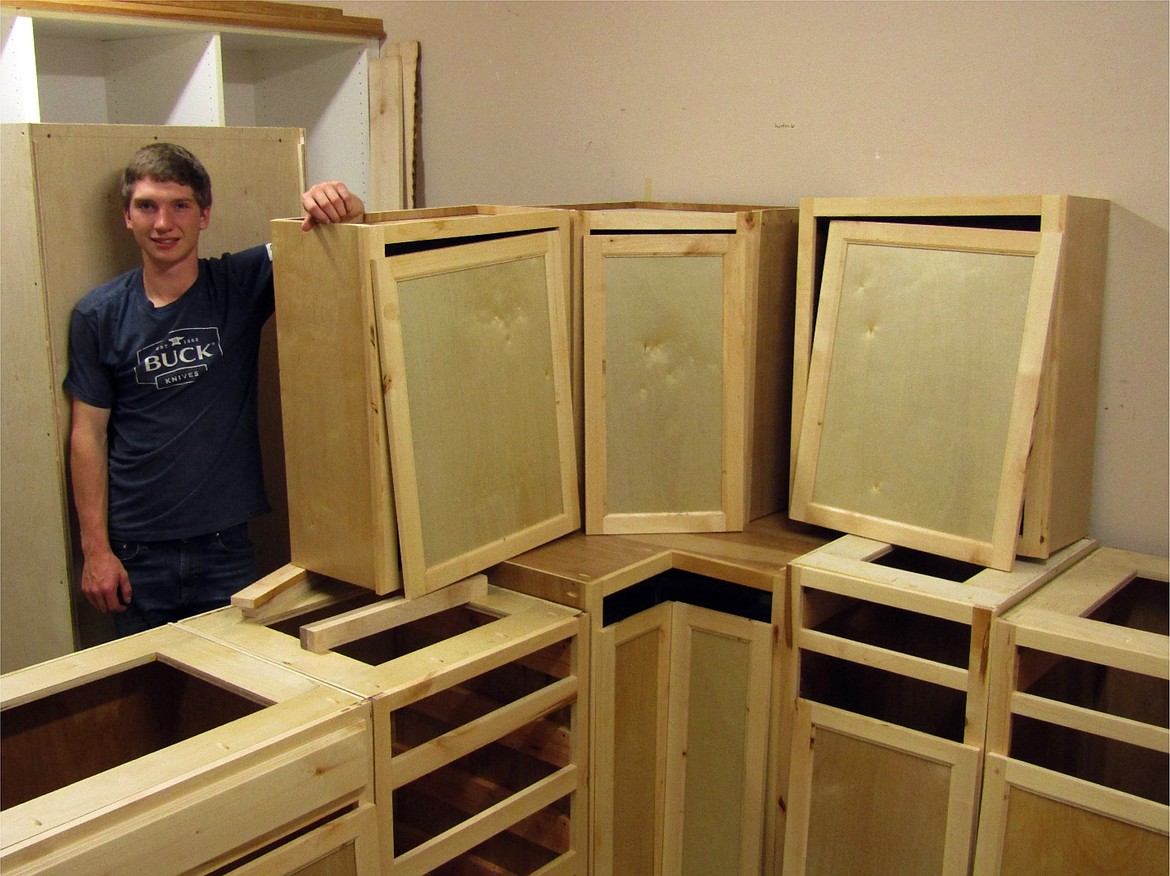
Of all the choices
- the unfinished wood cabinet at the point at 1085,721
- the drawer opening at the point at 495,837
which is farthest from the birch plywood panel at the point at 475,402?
the unfinished wood cabinet at the point at 1085,721

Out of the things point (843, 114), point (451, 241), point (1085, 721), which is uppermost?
point (843, 114)

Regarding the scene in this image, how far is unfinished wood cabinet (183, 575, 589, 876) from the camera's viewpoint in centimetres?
164

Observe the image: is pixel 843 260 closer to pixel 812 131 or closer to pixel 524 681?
pixel 812 131

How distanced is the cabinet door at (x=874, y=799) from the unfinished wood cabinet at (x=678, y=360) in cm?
47

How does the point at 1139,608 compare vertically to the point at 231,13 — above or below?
below

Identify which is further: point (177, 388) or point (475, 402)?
point (177, 388)

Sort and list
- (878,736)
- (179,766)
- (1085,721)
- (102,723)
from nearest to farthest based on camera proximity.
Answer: (179,766) → (1085,721) → (102,723) → (878,736)

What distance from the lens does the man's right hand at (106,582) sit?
7.10 ft

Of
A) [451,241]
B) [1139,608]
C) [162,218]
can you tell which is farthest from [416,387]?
[1139,608]

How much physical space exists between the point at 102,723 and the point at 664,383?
1141 mm

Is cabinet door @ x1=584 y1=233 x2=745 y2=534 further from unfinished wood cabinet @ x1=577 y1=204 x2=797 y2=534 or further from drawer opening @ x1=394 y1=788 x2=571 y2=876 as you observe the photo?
drawer opening @ x1=394 y1=788 x2=571 y2=876

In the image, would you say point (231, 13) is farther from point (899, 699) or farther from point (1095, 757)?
point (1095, 757)

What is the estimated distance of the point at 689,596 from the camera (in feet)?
6.90

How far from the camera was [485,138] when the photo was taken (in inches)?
122
